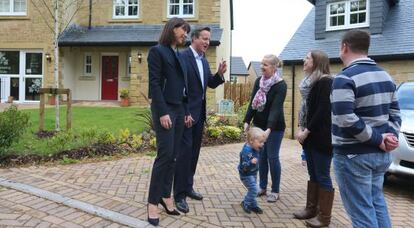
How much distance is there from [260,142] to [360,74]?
1683mm

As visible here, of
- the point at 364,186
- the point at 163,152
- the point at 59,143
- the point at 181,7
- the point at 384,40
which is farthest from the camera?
the point at 181,7

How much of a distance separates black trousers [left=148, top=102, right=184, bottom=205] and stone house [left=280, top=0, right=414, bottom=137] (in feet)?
32.9

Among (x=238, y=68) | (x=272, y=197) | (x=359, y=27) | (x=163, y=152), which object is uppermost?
(x=238, y=68)

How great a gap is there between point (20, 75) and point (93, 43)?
154 inches

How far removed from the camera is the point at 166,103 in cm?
413

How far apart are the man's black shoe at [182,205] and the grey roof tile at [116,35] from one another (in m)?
12.8

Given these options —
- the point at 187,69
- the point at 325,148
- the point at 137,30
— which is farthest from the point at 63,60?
the point at 325,148

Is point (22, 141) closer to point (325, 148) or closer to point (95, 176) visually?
point (95, 176)

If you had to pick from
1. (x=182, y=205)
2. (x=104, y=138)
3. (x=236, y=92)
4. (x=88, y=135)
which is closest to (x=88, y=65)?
(x=236, y=92)

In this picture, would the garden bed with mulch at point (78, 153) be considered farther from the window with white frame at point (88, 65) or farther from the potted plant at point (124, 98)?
the window with white frame at point (88, 65)

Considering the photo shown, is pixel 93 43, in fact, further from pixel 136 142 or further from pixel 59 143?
pixel 59 143

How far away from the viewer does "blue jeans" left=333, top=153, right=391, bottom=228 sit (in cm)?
306

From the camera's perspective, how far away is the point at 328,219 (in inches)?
168

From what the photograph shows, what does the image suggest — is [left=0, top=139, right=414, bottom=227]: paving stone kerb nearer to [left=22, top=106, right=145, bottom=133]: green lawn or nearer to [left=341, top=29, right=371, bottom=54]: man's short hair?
[left=341, top=29, right=371, bottom=54]: man's short hair
